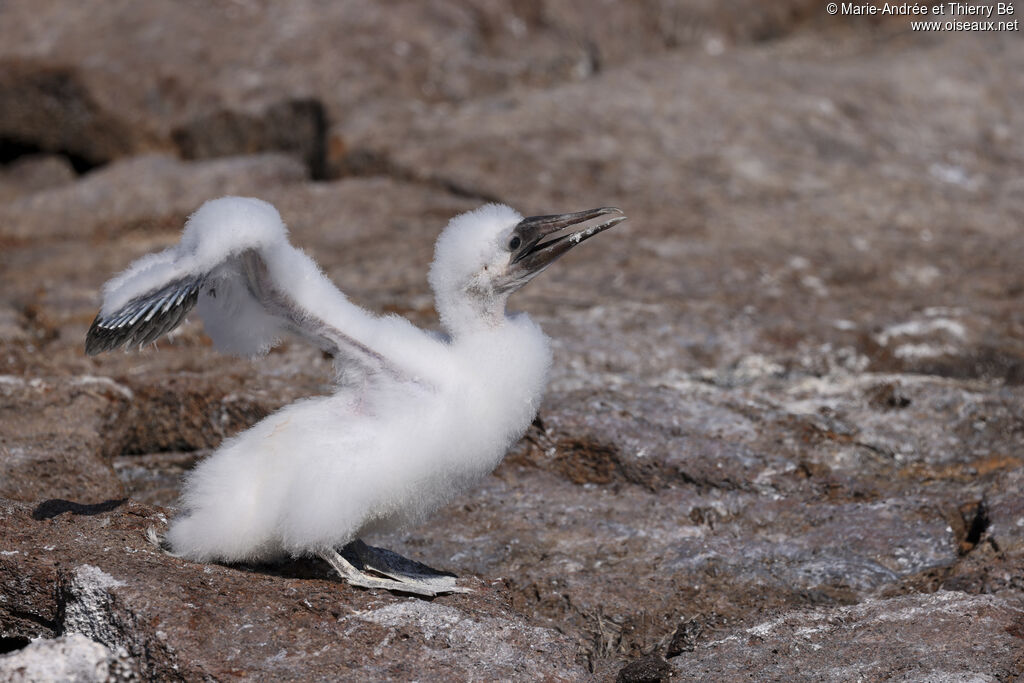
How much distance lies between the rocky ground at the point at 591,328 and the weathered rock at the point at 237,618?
0.01 metres

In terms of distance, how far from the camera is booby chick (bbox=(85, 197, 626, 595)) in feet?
12.1

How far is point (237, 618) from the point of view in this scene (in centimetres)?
367

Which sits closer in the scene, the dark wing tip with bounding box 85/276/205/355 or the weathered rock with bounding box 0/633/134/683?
the weathered rock with bounding box 0/633/134/683

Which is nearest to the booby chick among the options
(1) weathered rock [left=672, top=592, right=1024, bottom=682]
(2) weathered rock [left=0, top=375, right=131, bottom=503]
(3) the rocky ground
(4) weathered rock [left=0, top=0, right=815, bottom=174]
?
(3) the rocky ground

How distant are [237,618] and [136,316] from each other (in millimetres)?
1008

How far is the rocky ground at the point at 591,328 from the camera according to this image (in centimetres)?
388

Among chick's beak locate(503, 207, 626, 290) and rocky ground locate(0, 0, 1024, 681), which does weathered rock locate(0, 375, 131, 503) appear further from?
chick's beak locate(503, 207, 626, 290)

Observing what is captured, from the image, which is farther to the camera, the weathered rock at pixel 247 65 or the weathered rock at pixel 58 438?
the weathered rock at pixel 247 65

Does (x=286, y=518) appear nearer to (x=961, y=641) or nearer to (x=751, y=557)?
(x=751, y=557)

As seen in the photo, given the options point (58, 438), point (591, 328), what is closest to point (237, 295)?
point (58, 438)

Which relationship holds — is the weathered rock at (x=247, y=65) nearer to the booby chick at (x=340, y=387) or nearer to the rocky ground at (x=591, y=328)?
the rocky ground at (x=591, y=328)

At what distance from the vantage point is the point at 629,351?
19.8ft

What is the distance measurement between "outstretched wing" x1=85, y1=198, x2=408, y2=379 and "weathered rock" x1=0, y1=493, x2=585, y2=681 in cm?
75

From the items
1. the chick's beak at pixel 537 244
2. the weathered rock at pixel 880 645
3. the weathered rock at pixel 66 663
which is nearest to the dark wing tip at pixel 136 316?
the weathered rock at pixel 66 663
